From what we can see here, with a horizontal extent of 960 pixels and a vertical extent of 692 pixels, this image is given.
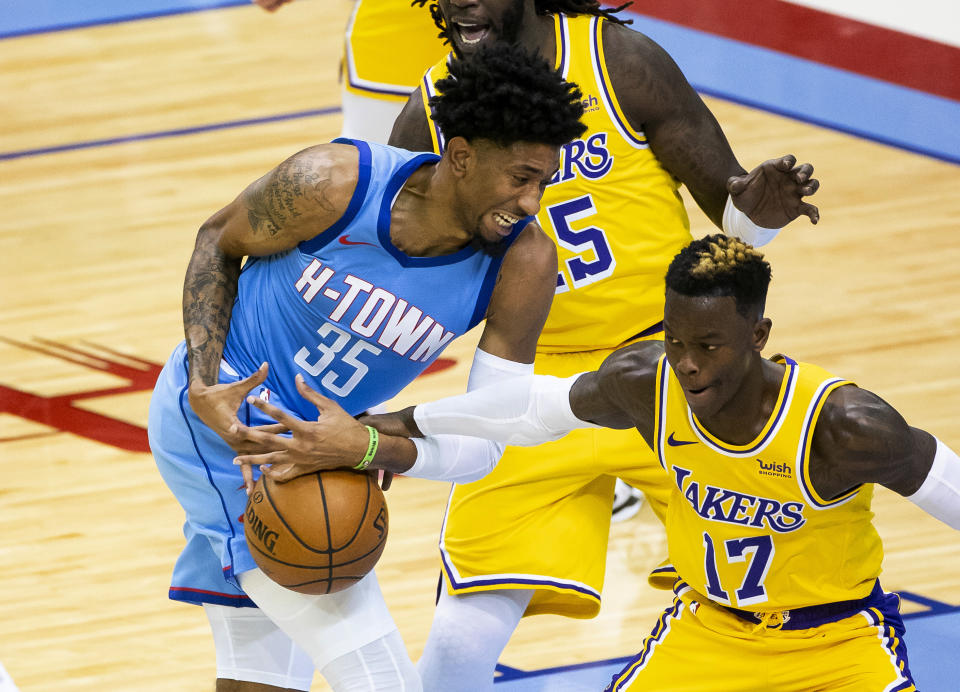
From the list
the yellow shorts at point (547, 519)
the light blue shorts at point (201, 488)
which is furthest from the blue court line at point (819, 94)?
the light blue shorts at point (201, 488)

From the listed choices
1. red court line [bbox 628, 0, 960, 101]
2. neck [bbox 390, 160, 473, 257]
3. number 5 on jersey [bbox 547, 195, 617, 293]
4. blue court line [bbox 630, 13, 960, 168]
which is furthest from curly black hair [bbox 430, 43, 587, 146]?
red court line [bbox 628, 0, 960, 101]

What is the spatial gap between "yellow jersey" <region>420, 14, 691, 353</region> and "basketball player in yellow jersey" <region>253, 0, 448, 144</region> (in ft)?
5.84

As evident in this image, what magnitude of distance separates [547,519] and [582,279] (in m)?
0.64

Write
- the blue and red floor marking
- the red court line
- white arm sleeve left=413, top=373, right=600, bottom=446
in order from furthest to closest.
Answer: the red court line
the blue and red floor marking
white arm sleeve left=413, top=373, right=600, bottom=446

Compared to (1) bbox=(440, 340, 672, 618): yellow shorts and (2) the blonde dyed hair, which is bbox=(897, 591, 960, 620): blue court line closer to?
(1) bbox=(440, 340, 672, 618): yellow shorts

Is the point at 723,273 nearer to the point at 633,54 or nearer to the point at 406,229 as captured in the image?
the point at 406,229

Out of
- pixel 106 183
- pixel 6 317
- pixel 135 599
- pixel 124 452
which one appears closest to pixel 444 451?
pixel 135 599

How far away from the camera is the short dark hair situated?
3.60 metres

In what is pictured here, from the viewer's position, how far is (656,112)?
4395 mm

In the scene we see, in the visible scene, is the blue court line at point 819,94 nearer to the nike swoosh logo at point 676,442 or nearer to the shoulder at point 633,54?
the shoulder at point 633,54

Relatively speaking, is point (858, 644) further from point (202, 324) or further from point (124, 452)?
point (124, 452)

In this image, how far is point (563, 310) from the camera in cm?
445

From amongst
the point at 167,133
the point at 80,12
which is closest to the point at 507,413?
the point at 167,133

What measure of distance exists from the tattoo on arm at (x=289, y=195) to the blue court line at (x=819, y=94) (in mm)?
5300
